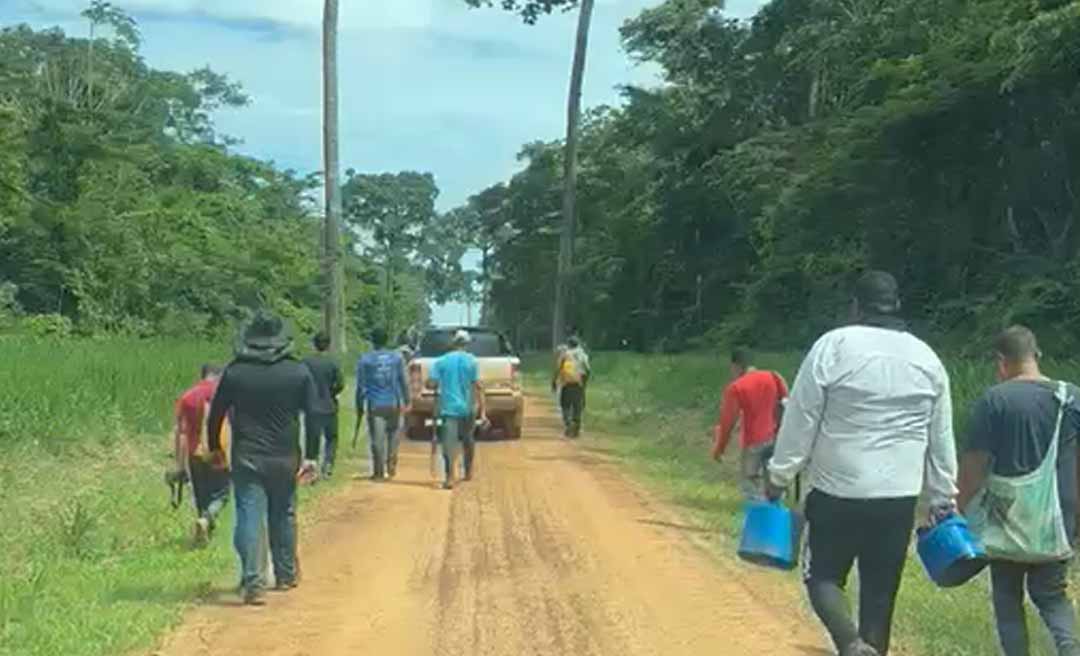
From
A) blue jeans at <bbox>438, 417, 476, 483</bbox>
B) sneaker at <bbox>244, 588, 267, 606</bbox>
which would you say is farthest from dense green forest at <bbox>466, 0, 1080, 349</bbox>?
sneaker at <bbox>244, 588, 267, 606</bbox>

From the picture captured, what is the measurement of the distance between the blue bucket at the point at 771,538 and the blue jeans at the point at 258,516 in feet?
13.9

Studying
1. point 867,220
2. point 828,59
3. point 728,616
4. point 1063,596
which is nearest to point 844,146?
point 867,220

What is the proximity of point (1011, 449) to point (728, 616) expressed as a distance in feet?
10.8

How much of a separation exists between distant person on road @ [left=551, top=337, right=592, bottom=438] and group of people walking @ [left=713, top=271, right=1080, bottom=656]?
19.6m

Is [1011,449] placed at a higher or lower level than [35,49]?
lower

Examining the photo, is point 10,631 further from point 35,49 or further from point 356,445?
point 35,49

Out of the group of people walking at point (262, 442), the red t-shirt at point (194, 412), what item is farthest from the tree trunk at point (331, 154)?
the group of people walking at point (262, 442)

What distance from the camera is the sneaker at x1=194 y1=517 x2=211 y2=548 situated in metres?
12.7

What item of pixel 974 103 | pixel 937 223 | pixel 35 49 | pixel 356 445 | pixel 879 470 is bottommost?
pixel 356 445

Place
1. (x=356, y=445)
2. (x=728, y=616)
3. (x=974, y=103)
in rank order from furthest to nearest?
(x=974, y=103) → (x=356, y=445) → (x=728, y=616)

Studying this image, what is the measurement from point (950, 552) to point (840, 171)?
85.7ft

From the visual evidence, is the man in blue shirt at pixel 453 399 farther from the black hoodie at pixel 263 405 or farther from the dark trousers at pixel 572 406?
the dark trousers at pixel 572 406

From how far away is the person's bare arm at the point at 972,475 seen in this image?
7730 millimetres

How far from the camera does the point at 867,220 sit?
109 feet
